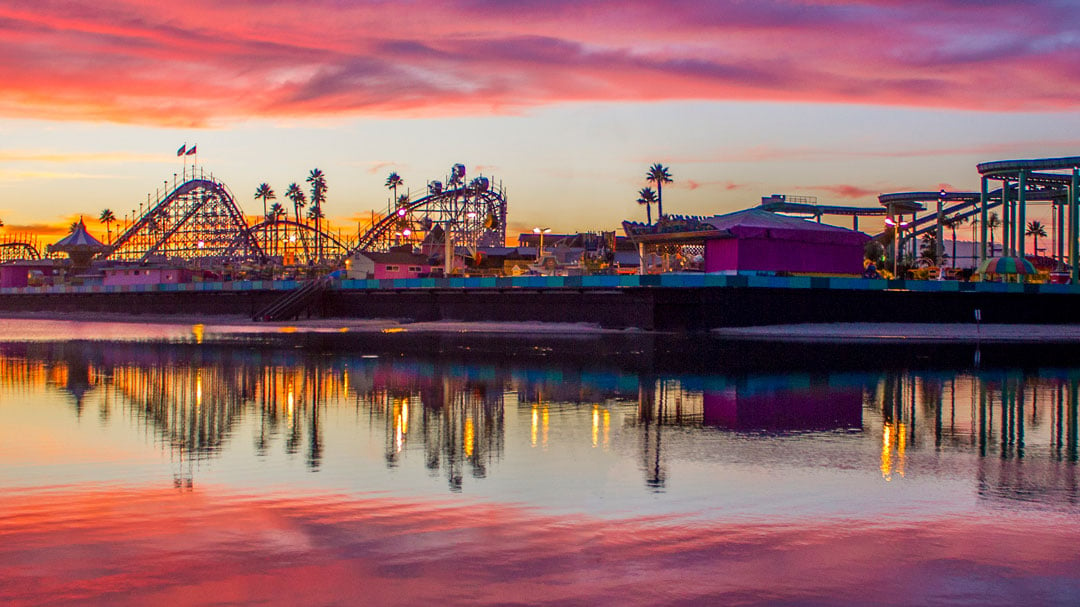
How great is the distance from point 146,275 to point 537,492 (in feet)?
377

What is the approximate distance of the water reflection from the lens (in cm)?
1471

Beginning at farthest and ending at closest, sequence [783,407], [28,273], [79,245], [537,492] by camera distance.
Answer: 1. [79,245]
2. [28,273]
3. [783,407]
4. [537,492]

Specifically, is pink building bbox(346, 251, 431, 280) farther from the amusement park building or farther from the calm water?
the calm water

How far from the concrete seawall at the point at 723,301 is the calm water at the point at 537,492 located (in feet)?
108

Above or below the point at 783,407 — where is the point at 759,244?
above

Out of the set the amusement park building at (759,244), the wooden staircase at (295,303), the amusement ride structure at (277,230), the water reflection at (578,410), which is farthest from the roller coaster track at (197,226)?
the water reflection at (578,410)

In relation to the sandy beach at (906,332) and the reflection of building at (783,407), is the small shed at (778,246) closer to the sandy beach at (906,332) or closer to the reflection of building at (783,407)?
the sandy beach at (906,332)

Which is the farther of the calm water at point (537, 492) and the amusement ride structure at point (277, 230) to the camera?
the amusement ride structure at point (277, 230)

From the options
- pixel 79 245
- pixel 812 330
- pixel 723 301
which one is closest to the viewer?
pixel 812 330

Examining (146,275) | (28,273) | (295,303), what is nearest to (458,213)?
(295,303)

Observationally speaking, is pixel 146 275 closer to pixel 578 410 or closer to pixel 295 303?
pixel 295 303

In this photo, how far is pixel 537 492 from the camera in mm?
12023

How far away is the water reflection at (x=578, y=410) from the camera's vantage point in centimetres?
1471

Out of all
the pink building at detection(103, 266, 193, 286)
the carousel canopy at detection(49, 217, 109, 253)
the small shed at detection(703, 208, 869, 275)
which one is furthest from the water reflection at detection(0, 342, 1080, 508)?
the carousel canopy at detection(49, 217, 109, 253)
